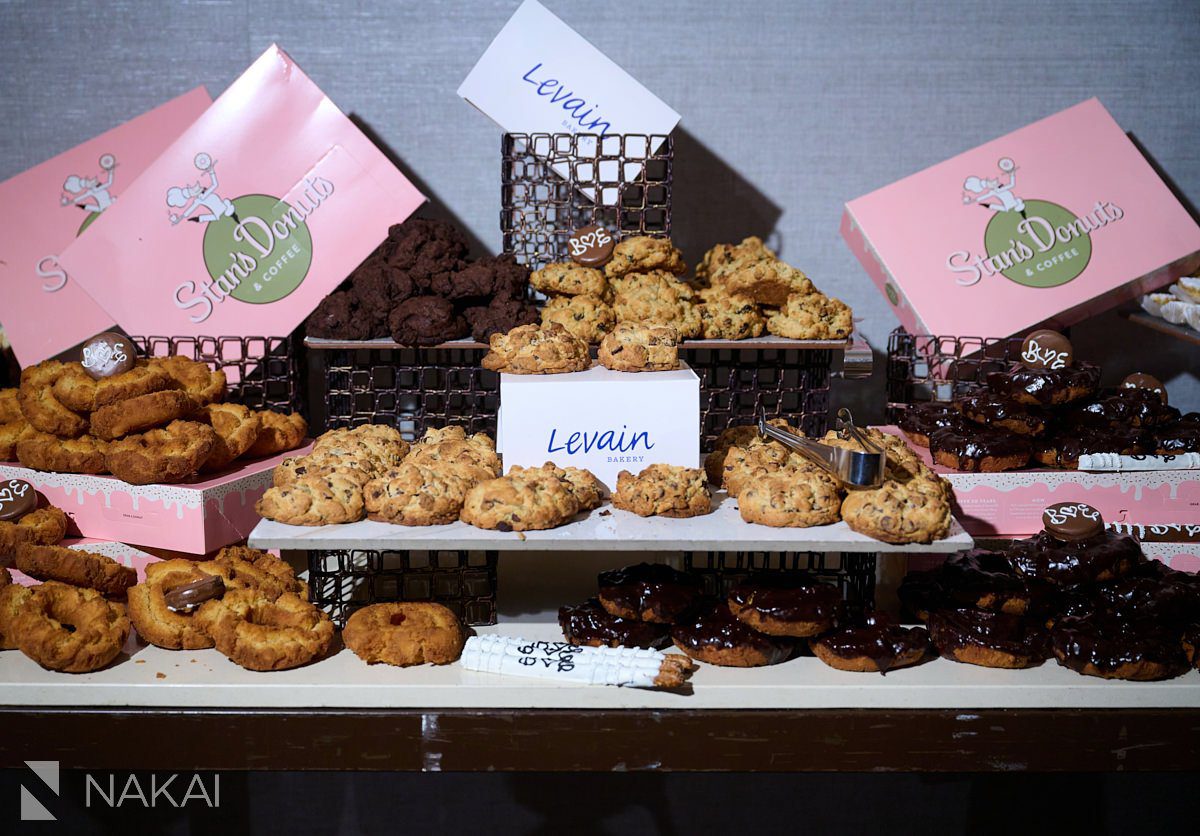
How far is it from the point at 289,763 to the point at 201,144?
176 centimetres

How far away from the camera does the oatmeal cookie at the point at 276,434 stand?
2.73 metres

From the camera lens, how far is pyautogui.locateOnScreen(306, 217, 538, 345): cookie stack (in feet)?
8.68

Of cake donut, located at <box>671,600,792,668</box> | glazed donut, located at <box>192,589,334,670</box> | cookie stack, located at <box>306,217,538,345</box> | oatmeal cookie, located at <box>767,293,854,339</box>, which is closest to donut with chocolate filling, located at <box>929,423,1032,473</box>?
oatmeal cookie, located at <box>767,293,854,339</box>

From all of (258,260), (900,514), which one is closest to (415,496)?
(900,514)

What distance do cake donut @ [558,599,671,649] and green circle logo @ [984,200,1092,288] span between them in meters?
1.54

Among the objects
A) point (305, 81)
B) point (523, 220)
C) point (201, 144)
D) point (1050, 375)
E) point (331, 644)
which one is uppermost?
point (305, 81)

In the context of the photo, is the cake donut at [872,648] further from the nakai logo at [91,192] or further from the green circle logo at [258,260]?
the nakai logo at [91,192]

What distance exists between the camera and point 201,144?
2.91 meters

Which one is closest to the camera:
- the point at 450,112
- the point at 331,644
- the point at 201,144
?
the point at 331,644

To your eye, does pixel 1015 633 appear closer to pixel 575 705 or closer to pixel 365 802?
pixel 575 705

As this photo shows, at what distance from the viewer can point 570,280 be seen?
9.04ft

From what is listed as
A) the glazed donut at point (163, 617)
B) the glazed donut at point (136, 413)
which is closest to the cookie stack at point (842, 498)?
the glazed donut at point (163, 617)

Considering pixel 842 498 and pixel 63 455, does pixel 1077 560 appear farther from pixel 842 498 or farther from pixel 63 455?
pixel 63 455

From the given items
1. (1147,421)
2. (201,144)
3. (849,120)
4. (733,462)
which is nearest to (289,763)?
(733,462)
